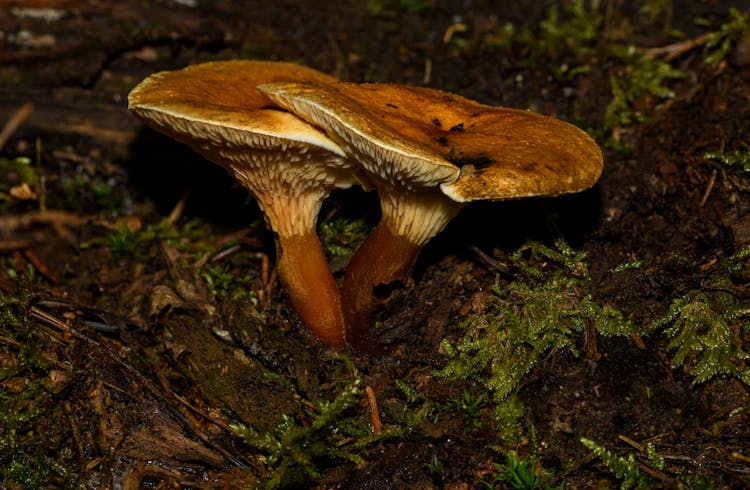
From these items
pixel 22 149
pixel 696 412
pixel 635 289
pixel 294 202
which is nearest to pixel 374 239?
pixel 294 202

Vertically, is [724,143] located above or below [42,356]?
above

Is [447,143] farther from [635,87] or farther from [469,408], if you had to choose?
[635,87]

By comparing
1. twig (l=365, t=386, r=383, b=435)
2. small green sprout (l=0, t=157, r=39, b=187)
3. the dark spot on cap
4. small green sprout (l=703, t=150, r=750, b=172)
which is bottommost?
twig (l=365, t=386, r=383, b=435)

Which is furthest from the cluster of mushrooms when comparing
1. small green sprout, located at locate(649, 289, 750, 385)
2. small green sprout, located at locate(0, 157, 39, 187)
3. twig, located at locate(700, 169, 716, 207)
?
small green sprout, located at locate(0, 157, 39, 187)

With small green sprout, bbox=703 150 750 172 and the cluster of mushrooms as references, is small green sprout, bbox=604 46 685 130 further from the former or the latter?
the cluster of mushrooms

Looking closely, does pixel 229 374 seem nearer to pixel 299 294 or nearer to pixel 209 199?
pixel 299 294

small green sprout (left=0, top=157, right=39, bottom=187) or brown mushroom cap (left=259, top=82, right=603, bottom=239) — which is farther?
small green sprout (left=0, top=157, right=39, bottom=187)

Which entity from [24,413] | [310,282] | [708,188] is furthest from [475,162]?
[24,413]
